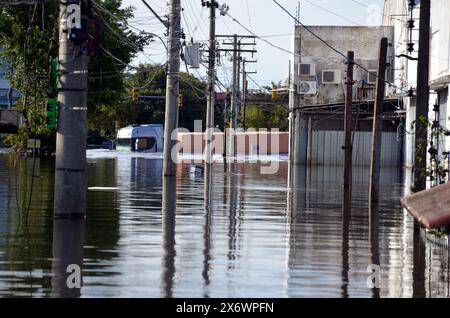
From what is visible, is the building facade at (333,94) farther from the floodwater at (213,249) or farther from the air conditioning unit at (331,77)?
the floodwater at (213,249)

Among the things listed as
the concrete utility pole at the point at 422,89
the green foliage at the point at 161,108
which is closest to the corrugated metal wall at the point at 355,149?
Result: the concrete utility pole at the point at 422,89

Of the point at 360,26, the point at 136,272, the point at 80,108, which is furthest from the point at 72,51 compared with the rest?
the point at 360,26

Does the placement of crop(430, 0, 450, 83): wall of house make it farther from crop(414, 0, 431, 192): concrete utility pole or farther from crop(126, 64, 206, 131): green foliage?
crop(126, 64, 206, 131): green foliage

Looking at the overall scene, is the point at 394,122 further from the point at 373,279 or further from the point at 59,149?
the point at 373,279

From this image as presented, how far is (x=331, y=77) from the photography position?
74.8m

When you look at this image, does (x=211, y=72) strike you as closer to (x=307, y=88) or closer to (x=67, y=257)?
(x=307, y=88)

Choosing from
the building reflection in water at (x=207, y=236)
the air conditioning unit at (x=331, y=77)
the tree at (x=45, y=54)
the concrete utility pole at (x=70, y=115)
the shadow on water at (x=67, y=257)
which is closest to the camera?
the shadow on water at (x=67, y=257)

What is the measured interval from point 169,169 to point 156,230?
20.8 metres

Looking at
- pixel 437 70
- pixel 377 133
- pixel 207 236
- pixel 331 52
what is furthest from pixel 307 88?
pixel 207 236

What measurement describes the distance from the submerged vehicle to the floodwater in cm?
7911

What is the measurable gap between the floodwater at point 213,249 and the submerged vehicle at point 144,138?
260 ft

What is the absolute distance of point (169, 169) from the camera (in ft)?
133

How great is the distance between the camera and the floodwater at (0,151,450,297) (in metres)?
12.8

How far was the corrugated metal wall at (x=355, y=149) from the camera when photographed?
6569 cm
